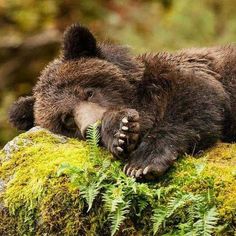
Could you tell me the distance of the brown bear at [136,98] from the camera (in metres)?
5.03

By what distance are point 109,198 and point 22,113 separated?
7.44ft

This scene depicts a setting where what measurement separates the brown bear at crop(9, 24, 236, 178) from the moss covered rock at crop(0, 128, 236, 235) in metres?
0.24

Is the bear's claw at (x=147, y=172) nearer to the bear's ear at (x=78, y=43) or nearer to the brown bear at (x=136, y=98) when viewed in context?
the brown bear at (x=136, y=98)

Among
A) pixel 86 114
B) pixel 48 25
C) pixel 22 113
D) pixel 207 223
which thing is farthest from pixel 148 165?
pixel 48 25

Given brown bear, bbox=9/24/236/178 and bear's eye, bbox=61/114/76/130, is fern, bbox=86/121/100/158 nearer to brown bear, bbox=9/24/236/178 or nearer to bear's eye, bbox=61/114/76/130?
brown bear, bbox=9/24/236/178

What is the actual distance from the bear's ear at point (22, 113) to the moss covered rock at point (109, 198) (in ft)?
4.31

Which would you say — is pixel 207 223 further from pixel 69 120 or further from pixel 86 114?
pixel 69 120

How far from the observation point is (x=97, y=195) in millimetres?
4465

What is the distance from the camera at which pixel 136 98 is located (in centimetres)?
592

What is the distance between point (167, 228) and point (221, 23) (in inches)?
314

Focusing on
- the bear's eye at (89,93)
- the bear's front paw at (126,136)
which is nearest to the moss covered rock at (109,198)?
the bear's front paw at (126,136)

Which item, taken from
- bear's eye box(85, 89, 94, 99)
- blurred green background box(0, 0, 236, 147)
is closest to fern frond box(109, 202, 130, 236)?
bear's eye box(85, 89, 94, 99)

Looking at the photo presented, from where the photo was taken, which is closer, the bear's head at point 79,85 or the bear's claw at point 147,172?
the bear's claw at point 147,172

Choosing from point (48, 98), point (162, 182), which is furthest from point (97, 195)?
point (48, 98)
